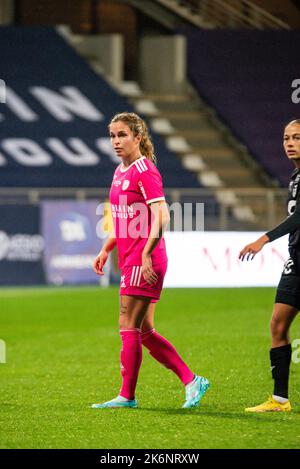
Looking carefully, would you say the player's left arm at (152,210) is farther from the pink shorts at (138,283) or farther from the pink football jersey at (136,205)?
the pink shorts at (138,283)

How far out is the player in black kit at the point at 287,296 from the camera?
7.41 metres

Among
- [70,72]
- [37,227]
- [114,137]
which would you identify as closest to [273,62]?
[70,72]

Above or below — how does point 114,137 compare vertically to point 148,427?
above

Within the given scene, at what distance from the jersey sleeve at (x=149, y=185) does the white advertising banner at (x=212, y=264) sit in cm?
1357

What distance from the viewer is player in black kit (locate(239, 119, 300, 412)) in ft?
24.3

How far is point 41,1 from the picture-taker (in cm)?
3056

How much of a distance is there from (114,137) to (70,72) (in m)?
22.0

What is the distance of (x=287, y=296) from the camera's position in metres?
7.44

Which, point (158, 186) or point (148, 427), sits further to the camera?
point (158, 186)

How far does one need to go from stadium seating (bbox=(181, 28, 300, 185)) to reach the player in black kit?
69.6ft

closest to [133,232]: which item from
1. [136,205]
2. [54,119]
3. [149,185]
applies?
[136,205]

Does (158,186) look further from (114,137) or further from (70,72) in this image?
(70,72)

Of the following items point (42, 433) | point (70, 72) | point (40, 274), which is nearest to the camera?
point (42, 433)
